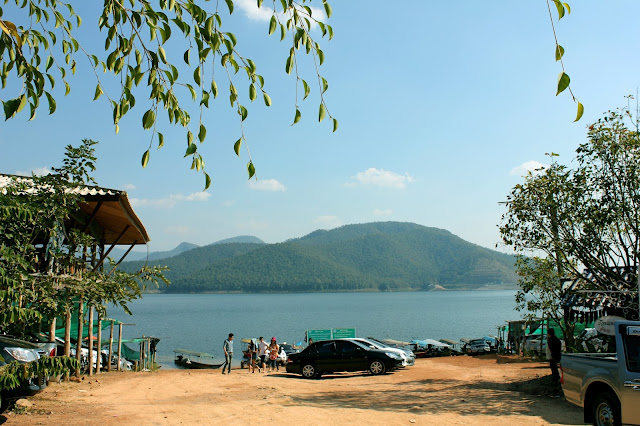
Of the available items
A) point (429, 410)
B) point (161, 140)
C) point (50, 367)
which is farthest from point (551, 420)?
point (161, 140)

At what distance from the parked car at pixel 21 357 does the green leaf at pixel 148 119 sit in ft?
23.8

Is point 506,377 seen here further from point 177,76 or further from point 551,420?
point 177,76

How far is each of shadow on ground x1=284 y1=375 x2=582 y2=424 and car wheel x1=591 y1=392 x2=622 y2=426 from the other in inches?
60.7

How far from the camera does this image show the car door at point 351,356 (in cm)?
1958

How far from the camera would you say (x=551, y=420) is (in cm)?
1062

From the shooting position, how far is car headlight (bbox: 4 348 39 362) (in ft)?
32.4

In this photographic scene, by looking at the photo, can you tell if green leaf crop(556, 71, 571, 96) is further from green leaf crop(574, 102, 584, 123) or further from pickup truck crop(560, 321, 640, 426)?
pickup truck crop(560, 321, 640, 426)

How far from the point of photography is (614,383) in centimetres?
848

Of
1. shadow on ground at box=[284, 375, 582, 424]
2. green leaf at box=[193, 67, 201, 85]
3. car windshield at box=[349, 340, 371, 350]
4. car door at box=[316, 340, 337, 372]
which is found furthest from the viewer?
car windshield at box=[349, 340, 371, 350]

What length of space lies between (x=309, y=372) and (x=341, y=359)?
4.11ft

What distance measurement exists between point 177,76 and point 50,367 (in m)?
4.56

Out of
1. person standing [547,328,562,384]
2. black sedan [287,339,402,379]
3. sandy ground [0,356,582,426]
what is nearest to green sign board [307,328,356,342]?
black sedan [287,339,402,379]

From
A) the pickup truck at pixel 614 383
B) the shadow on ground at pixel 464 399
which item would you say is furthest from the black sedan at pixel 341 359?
the pickup truck at pixel 614 383

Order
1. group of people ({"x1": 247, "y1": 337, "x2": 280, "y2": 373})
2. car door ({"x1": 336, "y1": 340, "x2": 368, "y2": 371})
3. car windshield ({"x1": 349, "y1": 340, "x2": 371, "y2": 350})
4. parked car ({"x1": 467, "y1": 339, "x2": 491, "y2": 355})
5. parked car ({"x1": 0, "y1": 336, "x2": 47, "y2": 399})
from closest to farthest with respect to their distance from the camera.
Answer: parked car ({"x1": 0, "y1": 336, "x2": 47, "y2": 399}) → car door ({"x1": 336, "y1": 340, "x2": 368, "y2": 371}) → car windshield ({"x1": 349, "y1": 340, "x2": 371, "y2": 350}) → group of people ({"x1": 247, "y1": 337, "x2": 280, "y2": 373}) → parked car ({"x1": 467, "y1": 339, "x2": 491, "y2": 355})
